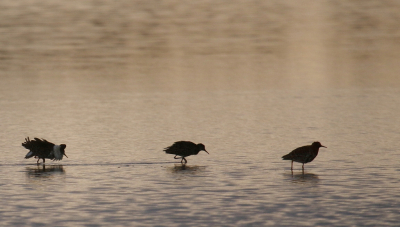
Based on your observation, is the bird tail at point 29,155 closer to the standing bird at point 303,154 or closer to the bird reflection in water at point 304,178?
the standing bird at point 303,154

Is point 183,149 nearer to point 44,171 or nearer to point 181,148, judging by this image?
point 181,148

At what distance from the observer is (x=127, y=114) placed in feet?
108

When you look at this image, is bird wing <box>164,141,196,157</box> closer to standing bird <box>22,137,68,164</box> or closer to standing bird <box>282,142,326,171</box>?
standing bird <box>282,142,326,171</box>

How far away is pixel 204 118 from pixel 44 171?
1097cm

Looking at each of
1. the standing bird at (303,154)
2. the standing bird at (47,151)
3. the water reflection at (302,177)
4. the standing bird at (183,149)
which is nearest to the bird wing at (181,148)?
the standing bird at (183,149)

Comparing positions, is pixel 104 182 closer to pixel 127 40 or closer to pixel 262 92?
pixel 262 92

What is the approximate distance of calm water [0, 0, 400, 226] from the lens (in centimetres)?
1712

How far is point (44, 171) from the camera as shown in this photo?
2202cm

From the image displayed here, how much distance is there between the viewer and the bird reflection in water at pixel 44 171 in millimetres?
21188

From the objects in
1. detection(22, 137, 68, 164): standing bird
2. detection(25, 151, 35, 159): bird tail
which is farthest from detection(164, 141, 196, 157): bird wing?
detection(25, 151, 35, 159): bird tail

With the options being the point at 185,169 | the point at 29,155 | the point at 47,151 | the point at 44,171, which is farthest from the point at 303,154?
the point at 29,155

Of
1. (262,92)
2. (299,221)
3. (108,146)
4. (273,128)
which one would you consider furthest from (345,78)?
(299,221)

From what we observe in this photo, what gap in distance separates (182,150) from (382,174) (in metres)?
6.10

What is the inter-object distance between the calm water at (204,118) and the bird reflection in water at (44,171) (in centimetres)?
9
